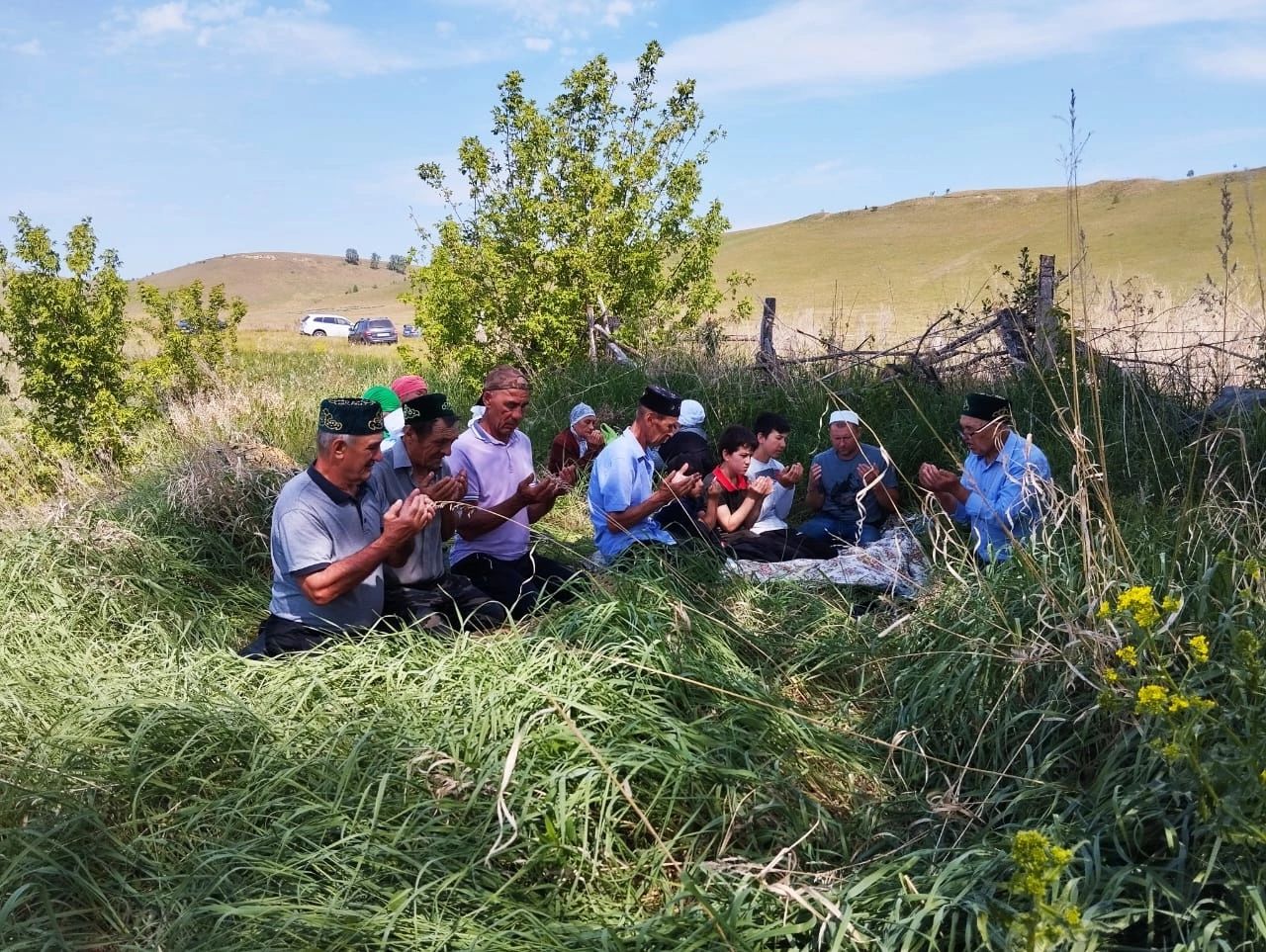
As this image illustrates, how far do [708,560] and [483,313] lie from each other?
21.3ft

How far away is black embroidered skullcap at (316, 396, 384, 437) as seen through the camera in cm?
388

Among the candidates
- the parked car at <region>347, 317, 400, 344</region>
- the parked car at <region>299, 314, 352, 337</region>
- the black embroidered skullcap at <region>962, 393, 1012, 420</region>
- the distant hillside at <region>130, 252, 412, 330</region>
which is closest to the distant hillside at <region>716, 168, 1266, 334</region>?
the parked car at <region>347, 317, 400, 344</region>

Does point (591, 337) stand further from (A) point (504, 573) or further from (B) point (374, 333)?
(B) point (374, 333)

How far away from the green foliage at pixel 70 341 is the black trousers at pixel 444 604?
5271mm

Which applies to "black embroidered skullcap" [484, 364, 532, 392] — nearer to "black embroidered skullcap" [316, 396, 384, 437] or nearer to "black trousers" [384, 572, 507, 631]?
"black trousers" [384, 572, 507, 631]

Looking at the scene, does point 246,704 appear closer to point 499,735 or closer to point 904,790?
point 499,735

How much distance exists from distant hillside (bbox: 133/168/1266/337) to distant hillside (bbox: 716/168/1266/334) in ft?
0.35

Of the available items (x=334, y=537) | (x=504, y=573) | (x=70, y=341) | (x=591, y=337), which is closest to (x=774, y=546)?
(x=504, y=573)

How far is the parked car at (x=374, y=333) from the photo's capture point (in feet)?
131

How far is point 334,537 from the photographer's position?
3932 millimetres

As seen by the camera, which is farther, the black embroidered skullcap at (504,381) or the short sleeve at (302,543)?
the black embroidered skullcap at (504,381)

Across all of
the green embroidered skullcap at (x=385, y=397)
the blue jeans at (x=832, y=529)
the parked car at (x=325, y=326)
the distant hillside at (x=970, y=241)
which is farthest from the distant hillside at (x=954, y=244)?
the green embroidered skullcap at (x=385, y=397)

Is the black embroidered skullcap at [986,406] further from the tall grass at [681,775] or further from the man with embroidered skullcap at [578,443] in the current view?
the man with embroidered skullcap at [578,443]

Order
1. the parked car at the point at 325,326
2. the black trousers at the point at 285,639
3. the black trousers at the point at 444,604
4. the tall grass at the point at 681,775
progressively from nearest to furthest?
the tall grass at the point at 681,775 < the black trousers at the point at 285,639 < the black trousers at the point at 444,604 < the parked car at the point at 325,326
